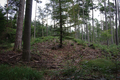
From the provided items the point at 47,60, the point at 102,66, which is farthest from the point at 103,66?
the point at 47,60

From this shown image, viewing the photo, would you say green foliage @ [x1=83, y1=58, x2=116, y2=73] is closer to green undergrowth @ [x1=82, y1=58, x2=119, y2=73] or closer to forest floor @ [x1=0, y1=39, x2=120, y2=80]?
green undergrowth @ [x1=82, y1=58, x2=119, y2=73]

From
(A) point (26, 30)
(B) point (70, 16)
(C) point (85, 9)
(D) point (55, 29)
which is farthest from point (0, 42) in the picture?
(C) point (85, 9)

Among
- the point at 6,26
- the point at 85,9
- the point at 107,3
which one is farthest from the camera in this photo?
the point at 85,9

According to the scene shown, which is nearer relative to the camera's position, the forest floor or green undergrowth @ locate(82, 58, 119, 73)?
green undergrowth @ locate(82, 58, 119, 73)

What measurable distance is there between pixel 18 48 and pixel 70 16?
7.22 metres

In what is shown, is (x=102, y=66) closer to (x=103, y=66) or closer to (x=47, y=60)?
(x=103, y=66)

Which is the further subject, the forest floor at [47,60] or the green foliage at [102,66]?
the forest floor at [47,60]

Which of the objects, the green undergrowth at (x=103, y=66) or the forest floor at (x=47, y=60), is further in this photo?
the forest floor at (x=47, y=60)

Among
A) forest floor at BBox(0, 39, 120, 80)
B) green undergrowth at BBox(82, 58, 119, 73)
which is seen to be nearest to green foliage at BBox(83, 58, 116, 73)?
green undergrowth at BBox(82, 58, 119, 73)

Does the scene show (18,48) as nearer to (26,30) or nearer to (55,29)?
(26,30)

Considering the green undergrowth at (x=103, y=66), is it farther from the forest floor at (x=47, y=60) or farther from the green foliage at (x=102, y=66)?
the forest floor at (x=47, y=60)

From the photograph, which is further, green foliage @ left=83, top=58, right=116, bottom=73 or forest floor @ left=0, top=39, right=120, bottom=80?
forest floor @ left=0, top=39, right=120, bottom=80

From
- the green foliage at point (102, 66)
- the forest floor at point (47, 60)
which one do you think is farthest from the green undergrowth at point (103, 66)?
the forest floor at point (47, 60)

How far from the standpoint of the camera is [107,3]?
20938mm
